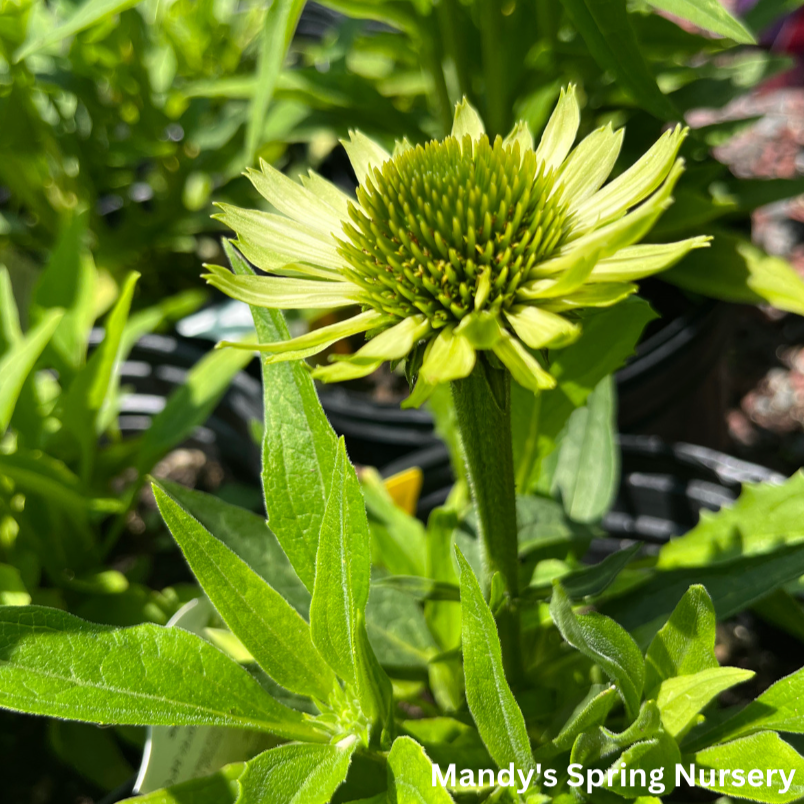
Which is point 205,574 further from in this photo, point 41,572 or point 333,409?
Answer: point 333,409

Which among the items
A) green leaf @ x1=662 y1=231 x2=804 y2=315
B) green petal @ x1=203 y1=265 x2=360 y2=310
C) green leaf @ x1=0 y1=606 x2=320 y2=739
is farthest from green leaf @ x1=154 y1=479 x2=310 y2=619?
green leaf @ x1=662 y1=231 x2=804 y2=315

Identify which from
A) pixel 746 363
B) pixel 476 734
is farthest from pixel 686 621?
pixel 746 363

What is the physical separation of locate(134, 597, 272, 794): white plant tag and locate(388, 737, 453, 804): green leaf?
15 centimetres

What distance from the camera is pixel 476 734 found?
491mm

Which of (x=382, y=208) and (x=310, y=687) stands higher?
(x=382, y=208)

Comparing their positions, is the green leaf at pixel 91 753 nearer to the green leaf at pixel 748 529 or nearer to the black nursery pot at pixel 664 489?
the black nursery pot at pixel 664 489

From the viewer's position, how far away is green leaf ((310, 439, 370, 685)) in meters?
0.37

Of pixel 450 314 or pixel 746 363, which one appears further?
pixel 746 363

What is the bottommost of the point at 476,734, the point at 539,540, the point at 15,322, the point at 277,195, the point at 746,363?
the point at 476,734

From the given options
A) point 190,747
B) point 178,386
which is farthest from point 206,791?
point 178,386

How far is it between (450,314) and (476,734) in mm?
277

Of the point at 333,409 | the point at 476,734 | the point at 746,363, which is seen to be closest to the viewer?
the point at 476,734

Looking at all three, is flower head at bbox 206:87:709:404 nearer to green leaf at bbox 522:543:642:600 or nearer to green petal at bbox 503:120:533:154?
green petal at bbox 503:120:533:154

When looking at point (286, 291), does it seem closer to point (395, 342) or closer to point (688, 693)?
point (395, 342)
